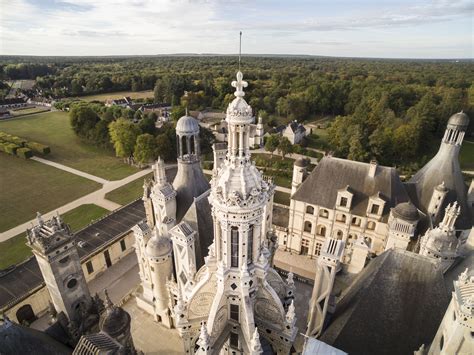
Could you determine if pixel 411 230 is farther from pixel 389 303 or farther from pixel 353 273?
pixel 389 303

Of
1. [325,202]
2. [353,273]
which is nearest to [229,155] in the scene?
[353,273]

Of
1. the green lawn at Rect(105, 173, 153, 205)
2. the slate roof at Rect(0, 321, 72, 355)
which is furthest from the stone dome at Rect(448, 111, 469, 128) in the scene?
the green lawn at Rect(105, 173, 153, 205)

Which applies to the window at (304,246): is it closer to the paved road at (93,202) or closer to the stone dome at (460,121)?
the stone dome at (460,121)

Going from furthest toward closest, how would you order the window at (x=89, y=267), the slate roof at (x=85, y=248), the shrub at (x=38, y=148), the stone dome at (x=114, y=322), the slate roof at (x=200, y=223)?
1. the shrub at (x=38, y=148)
2. the window at (x=89, y=267)
3. the slate roof at (x=85, y=248)
4. the slate roof at (x=200, y=223)
5. the stone dome at (x=114, y=322)

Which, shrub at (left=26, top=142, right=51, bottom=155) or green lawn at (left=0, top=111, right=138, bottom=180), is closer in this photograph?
green lawn at (left=0, top=111, right=138, bottom=180)

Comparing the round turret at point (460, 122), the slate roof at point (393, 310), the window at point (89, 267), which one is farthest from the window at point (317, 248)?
the window at point (89, 267)

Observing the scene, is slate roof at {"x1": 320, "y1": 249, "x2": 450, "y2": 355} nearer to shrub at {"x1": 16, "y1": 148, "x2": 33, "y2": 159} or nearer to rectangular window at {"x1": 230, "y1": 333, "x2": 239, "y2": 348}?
rectangular window at {"x1": 230, "y1": 333, "x2": 239, "y2": 348}
